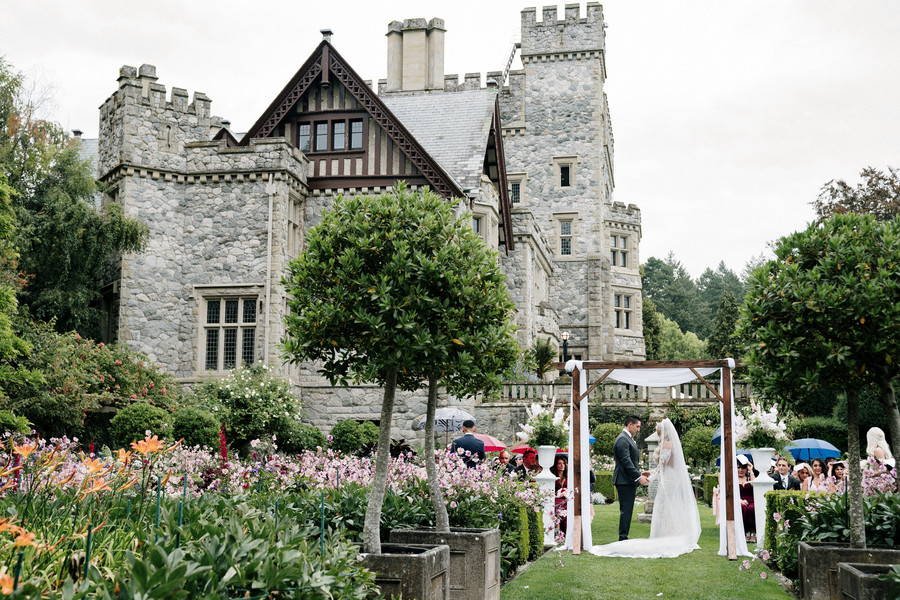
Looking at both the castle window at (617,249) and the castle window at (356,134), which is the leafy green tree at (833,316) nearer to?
the castle window at (356,134)

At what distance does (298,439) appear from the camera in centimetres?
2092

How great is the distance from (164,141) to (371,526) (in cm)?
1783

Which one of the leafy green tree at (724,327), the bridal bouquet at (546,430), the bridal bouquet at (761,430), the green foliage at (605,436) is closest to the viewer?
the bridal bouquet at (761,430)

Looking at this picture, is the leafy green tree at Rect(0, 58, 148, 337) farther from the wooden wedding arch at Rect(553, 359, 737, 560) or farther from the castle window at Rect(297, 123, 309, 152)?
the wooden wedding arch at Rect(553, 359, 737, 560)

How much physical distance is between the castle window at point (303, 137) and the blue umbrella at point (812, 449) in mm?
14899

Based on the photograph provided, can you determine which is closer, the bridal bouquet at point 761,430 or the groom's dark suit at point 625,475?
the groom's dark suit at point 625,475

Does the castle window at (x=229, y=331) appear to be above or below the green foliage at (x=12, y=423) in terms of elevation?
above

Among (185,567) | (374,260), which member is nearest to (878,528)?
(374,260)

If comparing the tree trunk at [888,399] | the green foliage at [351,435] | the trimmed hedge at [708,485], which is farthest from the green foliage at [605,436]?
the tree trunk at [888,399]

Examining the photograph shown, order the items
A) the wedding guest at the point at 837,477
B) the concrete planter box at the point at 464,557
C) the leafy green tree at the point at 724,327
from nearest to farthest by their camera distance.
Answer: the concrete planter box at the point at 464,557 < the wedding guest at the point at 837,477 < the leafy green tree at the point at 724,327

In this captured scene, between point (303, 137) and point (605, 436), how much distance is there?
Result: 42.3ft

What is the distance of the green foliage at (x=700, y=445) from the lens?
26.2 metres

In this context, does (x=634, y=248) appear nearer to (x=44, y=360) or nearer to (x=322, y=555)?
(x=44, y=360)

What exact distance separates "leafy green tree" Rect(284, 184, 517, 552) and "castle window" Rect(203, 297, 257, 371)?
14252 mm
